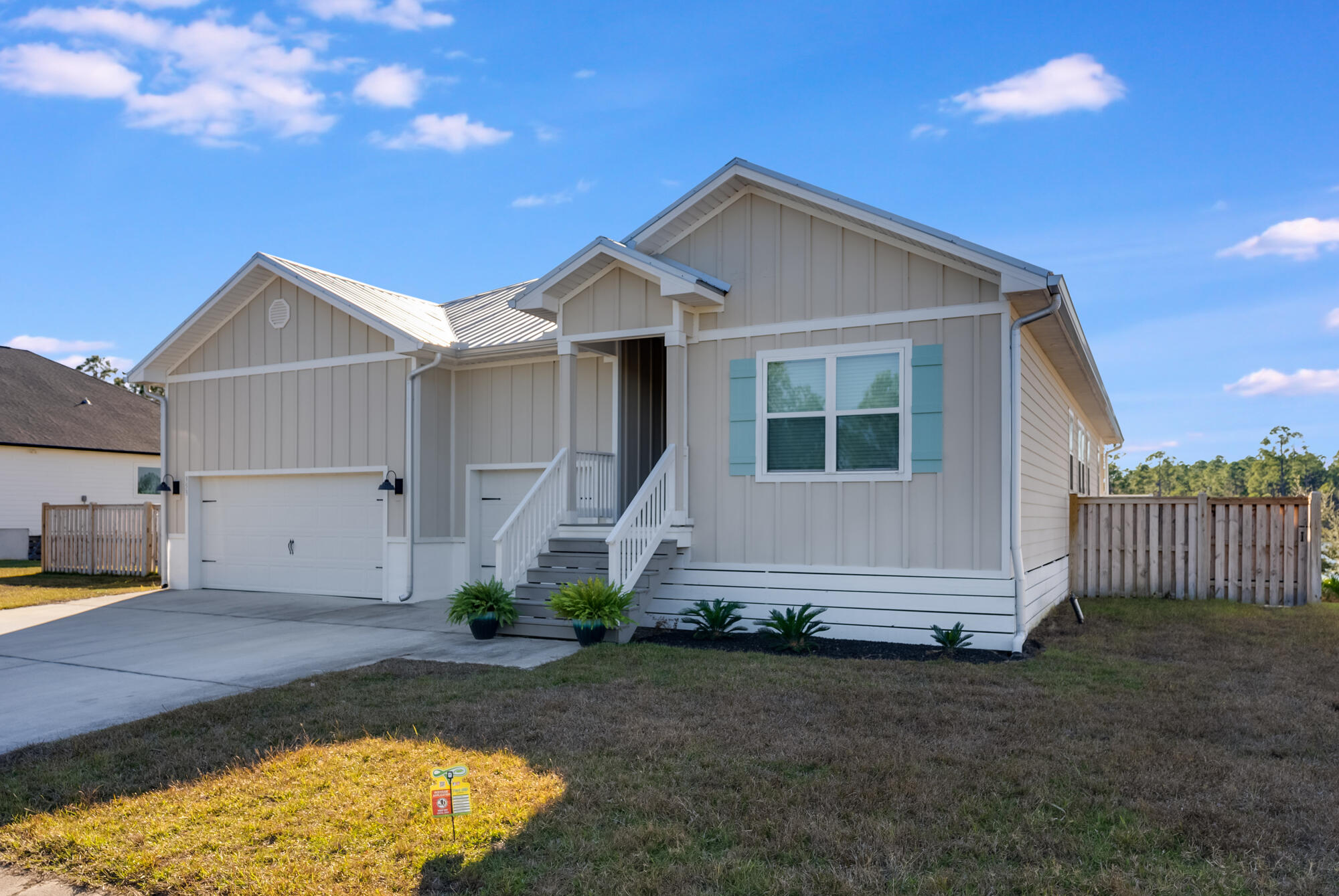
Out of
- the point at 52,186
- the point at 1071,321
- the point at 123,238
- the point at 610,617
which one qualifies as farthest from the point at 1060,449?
the point at 123,238

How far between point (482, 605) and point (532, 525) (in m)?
1.17

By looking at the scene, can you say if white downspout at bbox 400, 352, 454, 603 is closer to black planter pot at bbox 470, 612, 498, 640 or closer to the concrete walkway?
black planter pot at bbox 470, 612, 498, 640

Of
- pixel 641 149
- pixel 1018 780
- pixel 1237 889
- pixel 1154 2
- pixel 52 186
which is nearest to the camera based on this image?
pixel 1237 889

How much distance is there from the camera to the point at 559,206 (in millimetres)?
14867

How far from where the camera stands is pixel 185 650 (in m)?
8.38

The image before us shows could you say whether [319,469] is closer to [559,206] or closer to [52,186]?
[559,206]

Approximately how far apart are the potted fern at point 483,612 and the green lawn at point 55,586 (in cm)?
758

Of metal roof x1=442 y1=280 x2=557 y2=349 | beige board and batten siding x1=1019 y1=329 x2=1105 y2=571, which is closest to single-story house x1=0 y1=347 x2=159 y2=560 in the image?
metal roof x1=442 y1=280 x2=557 y2=349

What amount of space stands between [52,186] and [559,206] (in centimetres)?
825

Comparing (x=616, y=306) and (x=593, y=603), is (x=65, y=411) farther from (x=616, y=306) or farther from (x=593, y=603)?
(x=593, y=603)

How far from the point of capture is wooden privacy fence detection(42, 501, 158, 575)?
16.2 m

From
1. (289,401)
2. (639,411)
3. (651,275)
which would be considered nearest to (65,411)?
(289,401)

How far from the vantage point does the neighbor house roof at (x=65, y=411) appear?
2370cm

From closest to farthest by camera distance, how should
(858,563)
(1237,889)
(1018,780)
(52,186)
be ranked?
(1237,889) → (1018,780) → (858,563) → (52,186)
